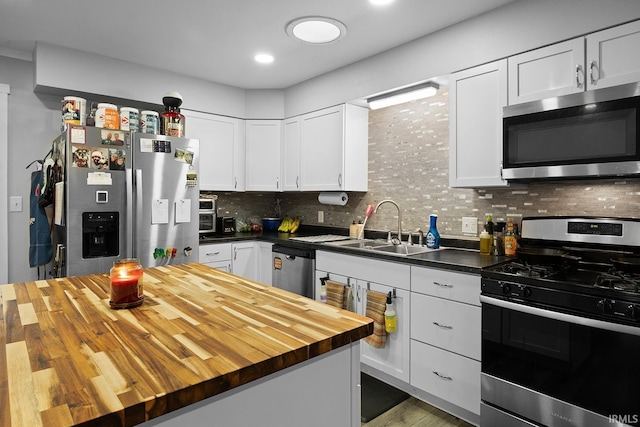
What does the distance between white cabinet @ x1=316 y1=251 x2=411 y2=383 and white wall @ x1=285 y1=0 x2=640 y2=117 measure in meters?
1.37

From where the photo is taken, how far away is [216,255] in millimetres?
3436

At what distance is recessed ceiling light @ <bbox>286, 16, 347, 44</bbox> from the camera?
2.45m

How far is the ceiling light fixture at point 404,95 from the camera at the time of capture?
2.72 meters

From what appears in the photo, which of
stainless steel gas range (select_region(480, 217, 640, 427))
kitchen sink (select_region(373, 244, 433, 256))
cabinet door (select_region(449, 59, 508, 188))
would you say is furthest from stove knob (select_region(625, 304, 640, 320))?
kitchen sink (select_region(373, 244, 433, 256))

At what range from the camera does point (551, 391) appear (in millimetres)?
1707

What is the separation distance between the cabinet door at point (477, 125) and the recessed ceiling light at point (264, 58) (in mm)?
1505

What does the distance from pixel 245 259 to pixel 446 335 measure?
208 centimetres

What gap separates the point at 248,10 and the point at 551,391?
8.78 feet

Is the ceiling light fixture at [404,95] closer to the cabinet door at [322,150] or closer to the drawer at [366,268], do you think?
the cabinet door at [322,150]

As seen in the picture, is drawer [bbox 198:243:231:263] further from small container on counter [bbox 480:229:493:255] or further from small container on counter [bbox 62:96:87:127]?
small container on counter [bbox 480:229:493:255]

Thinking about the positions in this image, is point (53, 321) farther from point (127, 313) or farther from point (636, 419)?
point (636, 419)

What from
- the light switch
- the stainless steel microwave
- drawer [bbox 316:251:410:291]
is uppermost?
the stainless steel microwave

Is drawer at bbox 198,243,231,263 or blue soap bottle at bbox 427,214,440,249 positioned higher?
blue soap bottle at bbox 427,214,440,249

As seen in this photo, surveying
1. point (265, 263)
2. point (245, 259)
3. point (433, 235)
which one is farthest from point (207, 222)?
point (433, 235)
